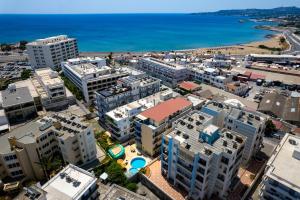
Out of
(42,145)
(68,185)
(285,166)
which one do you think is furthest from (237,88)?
(68,185)

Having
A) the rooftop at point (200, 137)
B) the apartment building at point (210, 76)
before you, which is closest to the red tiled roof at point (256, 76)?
the apartment building at point (210, 76)

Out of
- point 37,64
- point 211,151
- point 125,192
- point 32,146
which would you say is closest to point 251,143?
point 211,151

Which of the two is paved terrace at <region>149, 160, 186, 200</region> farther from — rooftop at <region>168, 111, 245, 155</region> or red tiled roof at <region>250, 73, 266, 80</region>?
red tiled roof at <region>250, 73, 266, 80</region>

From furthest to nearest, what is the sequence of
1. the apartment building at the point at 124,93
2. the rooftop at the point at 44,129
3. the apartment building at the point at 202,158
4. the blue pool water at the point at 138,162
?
1. the apartment building at the point at 124,93
2. the blue pool water at the point at 138,162
3. the rooftop at the point at 44,129
4. the apartment building at the point at 202,158

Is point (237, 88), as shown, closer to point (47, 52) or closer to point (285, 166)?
point (285, 166)

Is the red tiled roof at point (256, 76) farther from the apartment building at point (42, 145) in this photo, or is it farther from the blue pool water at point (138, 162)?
the apartment building at point (42, 145)

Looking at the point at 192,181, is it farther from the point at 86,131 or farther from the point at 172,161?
the point at 86,131
